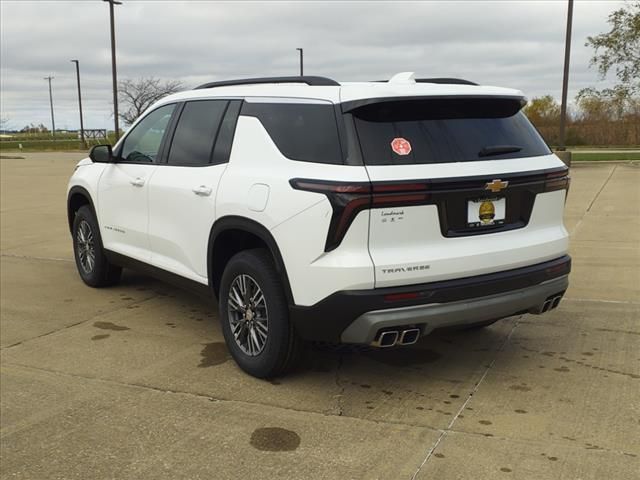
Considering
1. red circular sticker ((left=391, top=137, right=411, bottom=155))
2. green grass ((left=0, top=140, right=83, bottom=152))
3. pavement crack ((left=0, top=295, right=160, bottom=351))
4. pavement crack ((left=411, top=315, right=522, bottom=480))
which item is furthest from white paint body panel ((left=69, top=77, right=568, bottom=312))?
green grass ((left=0, top=140, right=83, bottom=152))

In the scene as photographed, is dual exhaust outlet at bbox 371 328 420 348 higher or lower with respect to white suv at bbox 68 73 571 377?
lower

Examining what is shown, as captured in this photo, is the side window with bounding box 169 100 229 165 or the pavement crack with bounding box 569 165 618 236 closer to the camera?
the side window with bounding box 169 100 229 165

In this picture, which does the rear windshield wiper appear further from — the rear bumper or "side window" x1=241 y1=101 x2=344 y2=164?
"side window" x1=241 y1=101 x2=344 y2=164

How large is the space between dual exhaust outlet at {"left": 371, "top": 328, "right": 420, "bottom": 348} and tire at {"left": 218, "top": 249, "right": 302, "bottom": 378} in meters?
0.60

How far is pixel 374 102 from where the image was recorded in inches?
Result: 141

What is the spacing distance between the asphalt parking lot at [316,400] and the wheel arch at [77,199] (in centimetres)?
97

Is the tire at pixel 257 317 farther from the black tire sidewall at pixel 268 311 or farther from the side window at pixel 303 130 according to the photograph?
the side window at pixel 303 130

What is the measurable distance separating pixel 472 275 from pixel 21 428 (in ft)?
8.57

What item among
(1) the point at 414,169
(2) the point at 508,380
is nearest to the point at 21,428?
(1) the point at 414,169

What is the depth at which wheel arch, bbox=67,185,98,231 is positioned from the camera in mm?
6346

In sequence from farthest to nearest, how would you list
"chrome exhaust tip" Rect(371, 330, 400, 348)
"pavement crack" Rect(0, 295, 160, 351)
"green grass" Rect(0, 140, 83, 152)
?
"green grass" Rect(0, 140, 83, 152) → "pavement crack" Rect(0, 295, 160, 351) → "chrome exhaust tip" Rect(371, 330, 400, 348)

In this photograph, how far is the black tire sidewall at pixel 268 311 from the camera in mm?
3879

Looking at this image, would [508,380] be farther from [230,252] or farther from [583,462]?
[230,252]

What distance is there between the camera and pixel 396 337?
3.57m
